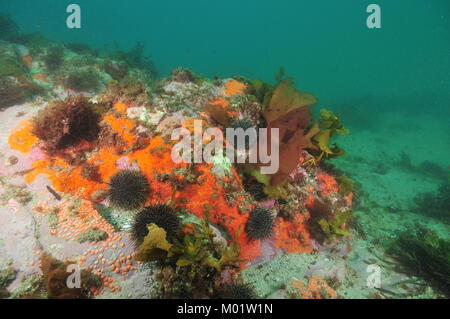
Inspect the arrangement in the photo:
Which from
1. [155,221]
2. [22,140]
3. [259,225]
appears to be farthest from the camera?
[22,140]

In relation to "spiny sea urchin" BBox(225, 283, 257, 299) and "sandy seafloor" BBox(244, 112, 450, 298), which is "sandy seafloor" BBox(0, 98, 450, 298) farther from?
"spiny sea urchin" BBox(225, 283, 257, 299)

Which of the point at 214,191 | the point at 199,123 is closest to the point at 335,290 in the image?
the point at 214,191

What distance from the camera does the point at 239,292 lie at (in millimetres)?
4449

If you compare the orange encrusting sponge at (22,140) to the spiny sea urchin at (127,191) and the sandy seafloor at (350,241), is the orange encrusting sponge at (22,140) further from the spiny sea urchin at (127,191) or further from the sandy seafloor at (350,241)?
the spiny sea urchin at (127,191)

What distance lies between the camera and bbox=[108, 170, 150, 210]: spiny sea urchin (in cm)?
486

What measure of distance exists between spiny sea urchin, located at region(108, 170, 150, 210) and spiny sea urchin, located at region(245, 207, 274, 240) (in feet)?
8.88

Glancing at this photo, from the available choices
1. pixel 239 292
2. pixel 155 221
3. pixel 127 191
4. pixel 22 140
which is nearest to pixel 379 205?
pixel 239 292

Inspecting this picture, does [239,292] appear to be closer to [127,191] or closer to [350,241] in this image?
[127,191]

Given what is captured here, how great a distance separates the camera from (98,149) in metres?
6.29

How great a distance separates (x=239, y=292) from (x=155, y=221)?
7.30ft

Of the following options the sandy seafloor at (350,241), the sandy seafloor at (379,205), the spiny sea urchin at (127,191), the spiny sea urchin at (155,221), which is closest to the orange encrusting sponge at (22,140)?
the sandy seafloor at (350,241)

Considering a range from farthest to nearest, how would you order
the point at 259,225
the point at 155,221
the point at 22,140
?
1. the point at 22,140
2. the point at 259,225
3. the point at 155,221

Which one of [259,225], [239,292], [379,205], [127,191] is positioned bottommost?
[379,205]

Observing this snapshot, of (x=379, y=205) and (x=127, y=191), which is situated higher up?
(x=127, y=191)
